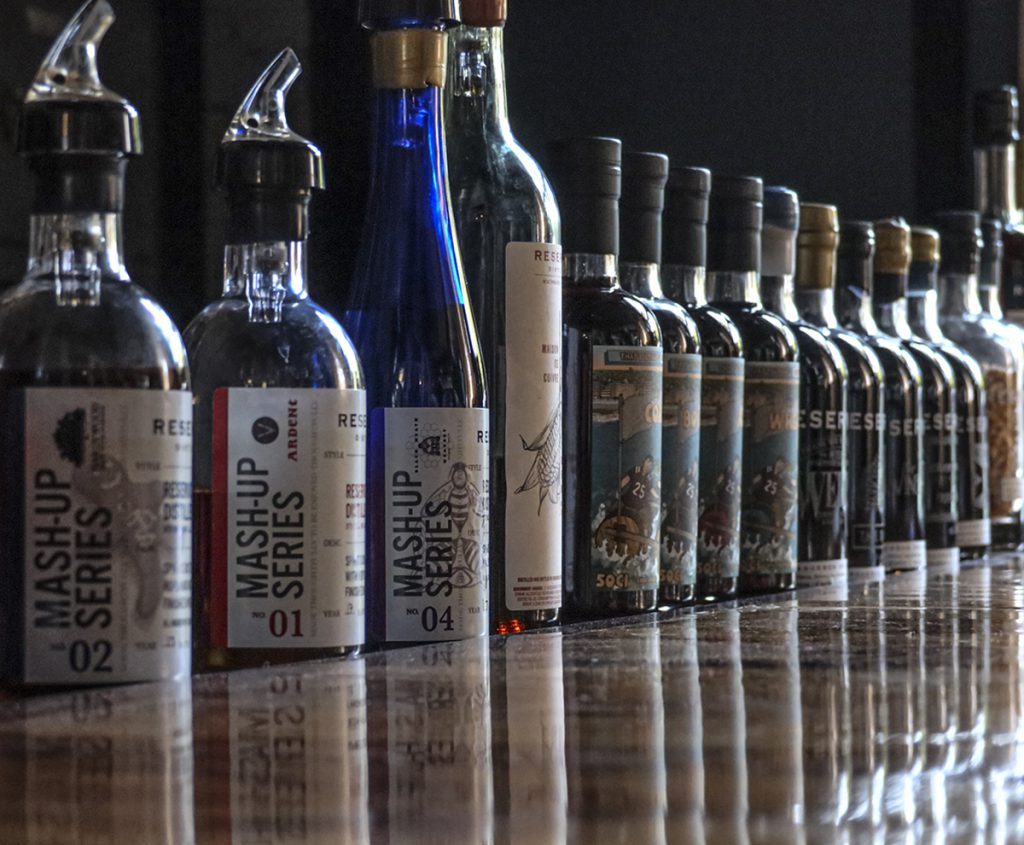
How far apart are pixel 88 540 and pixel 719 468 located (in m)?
0.53

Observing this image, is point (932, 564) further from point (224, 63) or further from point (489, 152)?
point (224, 63)

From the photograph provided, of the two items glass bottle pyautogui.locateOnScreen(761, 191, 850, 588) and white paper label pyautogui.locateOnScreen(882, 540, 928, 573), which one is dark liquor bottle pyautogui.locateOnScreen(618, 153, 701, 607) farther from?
white paper label pyautogui.locateOnScreen(882, 540, 928, 573)

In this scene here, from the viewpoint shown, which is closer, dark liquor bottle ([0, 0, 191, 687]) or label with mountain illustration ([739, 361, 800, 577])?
dark liquor bottle ([0, 0, 191, 687])

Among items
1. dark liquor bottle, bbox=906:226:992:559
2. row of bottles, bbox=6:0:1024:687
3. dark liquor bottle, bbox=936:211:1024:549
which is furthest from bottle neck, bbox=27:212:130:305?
dark liquor bottle, bbox=936:211:1024:549

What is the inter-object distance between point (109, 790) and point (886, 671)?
32 centimetres

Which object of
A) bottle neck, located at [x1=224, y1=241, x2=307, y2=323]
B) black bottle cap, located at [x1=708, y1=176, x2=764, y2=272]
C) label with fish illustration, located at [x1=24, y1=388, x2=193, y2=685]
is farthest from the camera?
black bottle cap, located at [x1=708, y1=176, x2=764, y2=272]

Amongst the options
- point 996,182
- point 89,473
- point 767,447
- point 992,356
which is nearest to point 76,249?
point 89,473

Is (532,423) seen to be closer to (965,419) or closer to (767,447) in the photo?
(767,447)

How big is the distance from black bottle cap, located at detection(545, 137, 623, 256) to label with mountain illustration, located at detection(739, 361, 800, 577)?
6.7 inches

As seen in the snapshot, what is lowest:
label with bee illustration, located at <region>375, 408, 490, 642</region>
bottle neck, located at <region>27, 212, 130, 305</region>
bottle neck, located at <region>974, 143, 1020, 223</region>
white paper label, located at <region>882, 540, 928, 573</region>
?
white paper label, located at <region>882, 540, 928, 573</region>

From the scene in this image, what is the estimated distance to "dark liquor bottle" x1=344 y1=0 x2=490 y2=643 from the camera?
0.76 m

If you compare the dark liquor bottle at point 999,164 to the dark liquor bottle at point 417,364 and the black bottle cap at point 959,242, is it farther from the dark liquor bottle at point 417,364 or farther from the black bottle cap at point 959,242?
the dark liquor bottle at point 417,364

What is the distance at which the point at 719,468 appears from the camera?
105 cm

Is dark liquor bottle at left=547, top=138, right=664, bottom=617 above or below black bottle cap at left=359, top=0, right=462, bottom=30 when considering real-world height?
below
